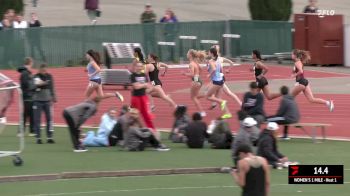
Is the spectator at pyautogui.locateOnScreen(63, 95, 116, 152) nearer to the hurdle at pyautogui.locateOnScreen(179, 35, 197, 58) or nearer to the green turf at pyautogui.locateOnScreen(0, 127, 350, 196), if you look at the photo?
the green turf at pyautogui.locateOnScreen(0, 127, 350, 196)

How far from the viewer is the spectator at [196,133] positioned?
2153 cm

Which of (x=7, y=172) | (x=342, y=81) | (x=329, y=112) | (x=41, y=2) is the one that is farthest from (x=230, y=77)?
(x=41, y=2)

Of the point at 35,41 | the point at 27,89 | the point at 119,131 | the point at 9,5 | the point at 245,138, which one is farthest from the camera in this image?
the point at 9,5

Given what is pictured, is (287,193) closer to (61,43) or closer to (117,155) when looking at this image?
(117,155)

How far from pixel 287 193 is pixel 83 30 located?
2408 centimetres

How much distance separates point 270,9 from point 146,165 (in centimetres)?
2583

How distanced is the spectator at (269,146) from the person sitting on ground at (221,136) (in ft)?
8.53

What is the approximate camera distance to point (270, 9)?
145 feet

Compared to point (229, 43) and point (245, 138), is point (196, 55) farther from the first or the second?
point (229, 43)

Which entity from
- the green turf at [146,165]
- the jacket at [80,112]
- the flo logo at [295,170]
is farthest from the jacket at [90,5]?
the flo logo at [295,170]

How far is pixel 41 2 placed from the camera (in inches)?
2302

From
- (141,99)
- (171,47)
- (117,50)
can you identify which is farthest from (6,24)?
(141,99)

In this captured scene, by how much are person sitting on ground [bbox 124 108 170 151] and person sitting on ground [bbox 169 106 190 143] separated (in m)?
1.14

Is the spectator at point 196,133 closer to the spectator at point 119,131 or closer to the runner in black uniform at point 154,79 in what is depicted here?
the spectator at point 119,131
